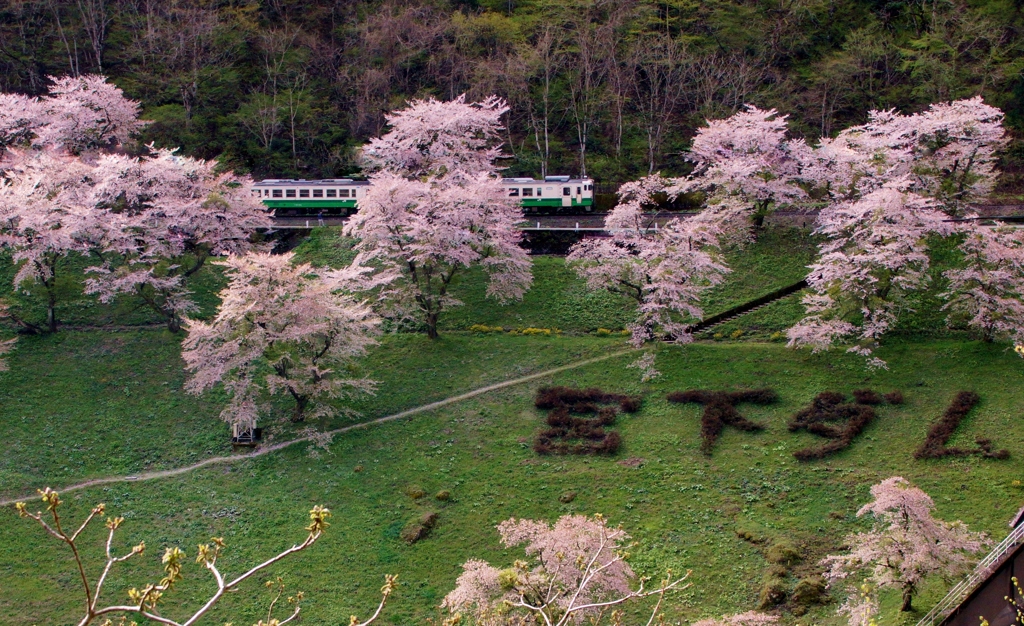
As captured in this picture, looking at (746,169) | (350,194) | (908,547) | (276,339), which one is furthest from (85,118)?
(908,547)

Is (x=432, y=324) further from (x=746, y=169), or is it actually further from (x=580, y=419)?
(x=746, y=169)

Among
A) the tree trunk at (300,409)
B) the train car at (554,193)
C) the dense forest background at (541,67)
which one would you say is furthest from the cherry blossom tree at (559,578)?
A: the dense forest background at (541,67)

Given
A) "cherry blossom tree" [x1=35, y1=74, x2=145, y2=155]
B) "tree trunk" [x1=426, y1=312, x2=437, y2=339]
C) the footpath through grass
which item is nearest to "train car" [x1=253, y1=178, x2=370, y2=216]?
"cherry blossom tree" [x1=35, y1=74, x2=145, y2=155]

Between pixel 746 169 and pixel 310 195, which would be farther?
pixel 310 195

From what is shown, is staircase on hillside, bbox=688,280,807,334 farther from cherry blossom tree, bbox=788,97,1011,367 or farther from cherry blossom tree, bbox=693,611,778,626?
cherry blossom tree, bbox=693,611,778,626

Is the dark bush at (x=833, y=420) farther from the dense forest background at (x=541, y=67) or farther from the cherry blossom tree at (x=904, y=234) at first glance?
the dense forest background at (x=541, y=67)

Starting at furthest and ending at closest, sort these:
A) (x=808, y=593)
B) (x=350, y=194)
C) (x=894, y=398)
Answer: (x=350, y=194) → (x=894, y=398) → (x=808, y=593)
